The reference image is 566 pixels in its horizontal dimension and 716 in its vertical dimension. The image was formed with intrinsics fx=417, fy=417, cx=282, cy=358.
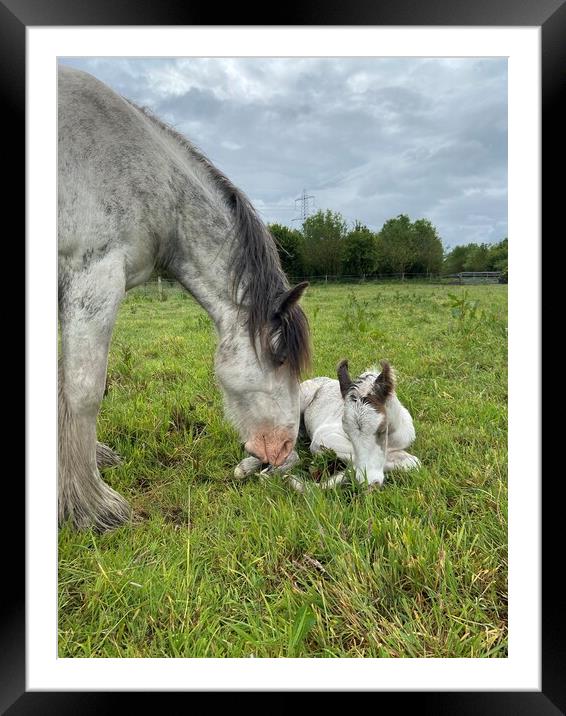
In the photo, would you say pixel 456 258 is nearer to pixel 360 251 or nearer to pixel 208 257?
pixel 360 251

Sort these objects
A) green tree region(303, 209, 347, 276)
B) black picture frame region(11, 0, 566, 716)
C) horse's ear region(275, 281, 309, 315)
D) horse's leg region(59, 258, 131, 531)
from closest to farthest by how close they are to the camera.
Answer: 1. black picture frame region(11, 0, 566, 716)
2. horse's leg region(59, 258, 131, 531)
3. horse's ear region(275, 281, 309, 315)
4. green tree region(303, 209, 347, 276)

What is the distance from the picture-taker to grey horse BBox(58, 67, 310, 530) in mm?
2207

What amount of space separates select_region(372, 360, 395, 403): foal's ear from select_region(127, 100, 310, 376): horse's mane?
474 millimetres

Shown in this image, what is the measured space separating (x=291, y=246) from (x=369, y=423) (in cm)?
227

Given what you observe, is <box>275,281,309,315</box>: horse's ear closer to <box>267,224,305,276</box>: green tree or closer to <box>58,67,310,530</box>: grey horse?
<box>58,67,310,530</box>: grey horse

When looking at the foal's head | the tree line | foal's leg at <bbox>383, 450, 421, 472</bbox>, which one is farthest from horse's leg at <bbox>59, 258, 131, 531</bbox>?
foal's leg at <bbox>383, 450, 421, 472</bbox>

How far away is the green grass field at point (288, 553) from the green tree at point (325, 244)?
223 cm

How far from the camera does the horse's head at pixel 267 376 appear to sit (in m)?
2.68

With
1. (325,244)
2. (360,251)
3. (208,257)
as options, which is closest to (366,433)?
(208,257)
